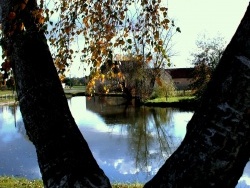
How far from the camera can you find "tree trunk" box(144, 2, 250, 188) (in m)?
1.89

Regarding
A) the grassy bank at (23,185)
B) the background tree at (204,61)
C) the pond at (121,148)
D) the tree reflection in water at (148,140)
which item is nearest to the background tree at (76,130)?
the pond at (121,148)

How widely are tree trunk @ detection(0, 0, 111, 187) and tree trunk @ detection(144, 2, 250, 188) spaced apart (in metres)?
0.62

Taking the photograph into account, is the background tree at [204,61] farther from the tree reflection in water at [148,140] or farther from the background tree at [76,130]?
the background tree at [76,130]

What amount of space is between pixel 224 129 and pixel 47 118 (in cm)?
116

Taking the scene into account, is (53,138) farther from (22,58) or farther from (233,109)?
(233,109)

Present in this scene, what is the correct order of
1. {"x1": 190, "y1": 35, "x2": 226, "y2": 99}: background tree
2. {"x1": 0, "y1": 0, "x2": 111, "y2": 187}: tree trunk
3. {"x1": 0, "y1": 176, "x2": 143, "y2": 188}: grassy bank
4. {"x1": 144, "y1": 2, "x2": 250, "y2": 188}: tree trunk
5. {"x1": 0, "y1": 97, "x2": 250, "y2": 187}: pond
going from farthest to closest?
{"x1": 190, "y1": 35, "x2": 226, "y2": 99}: background tree → {"x1": 0, "y1": 97, "x2": 250, "y2": 187}: pond → {"x1": 0, "y1": 176, "x2": 143, "y2": 188}: grassy bank → {"x1": 0, "y1": 0, "x2": 111, "y2": 187}: tree trunk → {"x1": 144, "y1": 2, "x2": 250, "y2": 188}: tree trunk

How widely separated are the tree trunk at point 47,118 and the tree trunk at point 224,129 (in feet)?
2.03

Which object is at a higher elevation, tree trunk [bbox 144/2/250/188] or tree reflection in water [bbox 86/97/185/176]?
tree trunk [bbox 144/2/250/188]

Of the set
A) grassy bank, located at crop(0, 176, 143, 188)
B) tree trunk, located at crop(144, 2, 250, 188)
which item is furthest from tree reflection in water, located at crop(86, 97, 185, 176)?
tree trunk, located at crop(144, 2, 250, 188)

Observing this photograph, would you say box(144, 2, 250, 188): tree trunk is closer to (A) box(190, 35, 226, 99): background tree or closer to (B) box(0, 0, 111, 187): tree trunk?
(B) box(0, 0, 111, 187): tree trunk

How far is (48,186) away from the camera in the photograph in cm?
233

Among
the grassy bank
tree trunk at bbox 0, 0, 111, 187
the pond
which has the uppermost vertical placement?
tree trunk at bbox 0, 0, 111, 187

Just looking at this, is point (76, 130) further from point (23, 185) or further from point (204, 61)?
point (204, 61)

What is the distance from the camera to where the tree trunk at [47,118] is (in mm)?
2320
